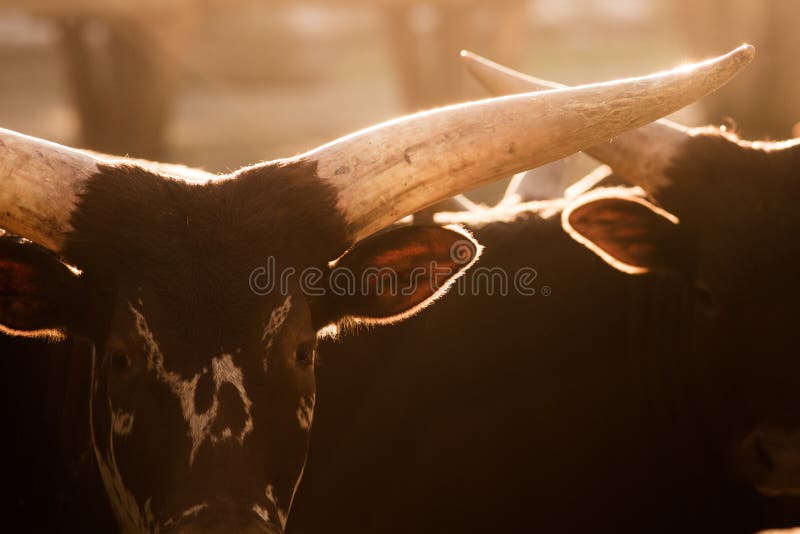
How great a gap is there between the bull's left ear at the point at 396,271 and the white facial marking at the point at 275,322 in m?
0.23

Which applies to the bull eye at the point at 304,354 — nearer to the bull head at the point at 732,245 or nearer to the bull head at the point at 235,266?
the bull head at the point at 235,266

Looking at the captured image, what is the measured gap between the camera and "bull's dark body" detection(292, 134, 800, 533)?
3576 mm

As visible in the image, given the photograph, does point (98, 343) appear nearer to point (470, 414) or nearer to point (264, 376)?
point (264, 376)

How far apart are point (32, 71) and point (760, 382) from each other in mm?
18950

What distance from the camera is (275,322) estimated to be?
2783 millimetres

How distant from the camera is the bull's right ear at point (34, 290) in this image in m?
2.81

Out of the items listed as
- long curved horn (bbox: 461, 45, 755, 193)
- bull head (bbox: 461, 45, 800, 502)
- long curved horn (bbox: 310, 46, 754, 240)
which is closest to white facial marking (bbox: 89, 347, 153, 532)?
long curved horn (bbox: 310, 46, 754, 240)

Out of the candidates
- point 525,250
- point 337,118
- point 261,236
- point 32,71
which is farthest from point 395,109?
point 261,236

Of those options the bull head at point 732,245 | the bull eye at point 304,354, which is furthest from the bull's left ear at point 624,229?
the bull eye at point 304,354

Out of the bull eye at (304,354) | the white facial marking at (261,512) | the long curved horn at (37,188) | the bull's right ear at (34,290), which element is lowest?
the white facial marking at (261,512)

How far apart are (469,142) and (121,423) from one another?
1.33 metres

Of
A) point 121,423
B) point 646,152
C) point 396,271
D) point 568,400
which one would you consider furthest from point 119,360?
point 646,152

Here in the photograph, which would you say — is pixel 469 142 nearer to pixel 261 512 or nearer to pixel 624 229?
pixel 624 229

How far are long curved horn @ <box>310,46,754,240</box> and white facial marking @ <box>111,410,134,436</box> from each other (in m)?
0.86
